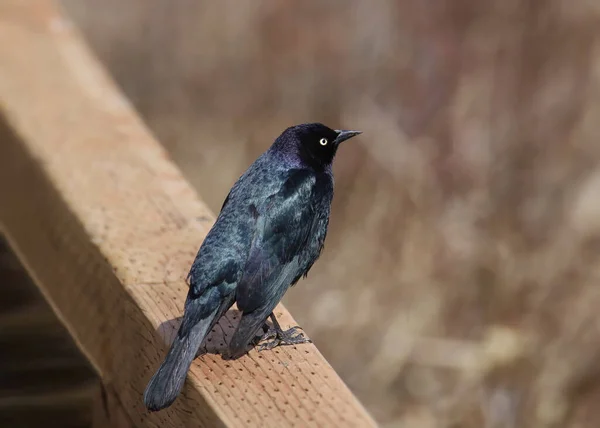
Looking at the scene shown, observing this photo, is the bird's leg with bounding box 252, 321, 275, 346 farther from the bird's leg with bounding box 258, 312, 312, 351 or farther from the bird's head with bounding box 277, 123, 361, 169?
the bird's head with bounding box 277, 123, 361, 169

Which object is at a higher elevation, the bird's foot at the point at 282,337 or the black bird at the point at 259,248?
the black bird at the point at 259,248

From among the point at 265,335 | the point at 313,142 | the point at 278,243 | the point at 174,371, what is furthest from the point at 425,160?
the point at 174,371

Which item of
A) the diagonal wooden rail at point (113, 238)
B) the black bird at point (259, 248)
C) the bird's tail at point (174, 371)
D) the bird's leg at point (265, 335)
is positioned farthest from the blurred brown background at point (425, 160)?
the bird's tail at point (174, 371)

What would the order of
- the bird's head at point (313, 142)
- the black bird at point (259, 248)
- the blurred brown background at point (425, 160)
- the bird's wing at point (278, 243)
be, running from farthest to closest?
the blurred brown background at point (425, 160) < the bird's head at point (313, 142) < the bird's wing at point (278, 243) < the black bird at point (259, 248)

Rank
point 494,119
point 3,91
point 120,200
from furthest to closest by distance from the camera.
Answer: point 494,119
point 3,91
point 120,200

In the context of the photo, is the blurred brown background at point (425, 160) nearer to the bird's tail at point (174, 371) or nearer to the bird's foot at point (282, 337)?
the bird's foot at point (282, 337)

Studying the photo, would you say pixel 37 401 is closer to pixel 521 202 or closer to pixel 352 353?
pixel 352 353

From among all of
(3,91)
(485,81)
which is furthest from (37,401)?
(485,81)
